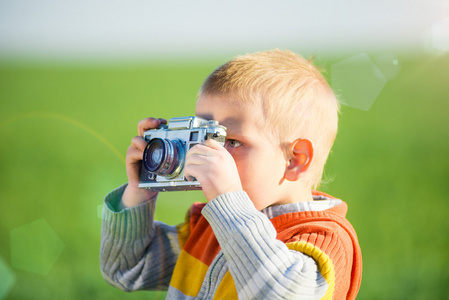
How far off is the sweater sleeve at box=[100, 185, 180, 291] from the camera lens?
0.31 metres

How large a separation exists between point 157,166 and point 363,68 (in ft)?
9.67

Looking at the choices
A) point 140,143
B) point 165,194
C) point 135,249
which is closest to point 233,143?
point 140,143

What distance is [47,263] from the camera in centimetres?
239

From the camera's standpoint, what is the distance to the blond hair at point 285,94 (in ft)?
3.60

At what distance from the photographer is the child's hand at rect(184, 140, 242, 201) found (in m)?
0.95

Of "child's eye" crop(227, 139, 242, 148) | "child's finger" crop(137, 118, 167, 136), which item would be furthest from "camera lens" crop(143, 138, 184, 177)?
"child's finger" crop(137, 118, 167, 136)

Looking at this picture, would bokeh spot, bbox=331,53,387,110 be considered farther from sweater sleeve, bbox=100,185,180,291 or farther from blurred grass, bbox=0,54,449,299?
sweater sleeve, bbox=100,185,180,291

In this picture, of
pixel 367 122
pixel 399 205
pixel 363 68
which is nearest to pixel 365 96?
pixel 367 122

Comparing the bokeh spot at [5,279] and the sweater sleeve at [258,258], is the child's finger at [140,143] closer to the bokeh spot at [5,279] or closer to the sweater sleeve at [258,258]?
the sweater sleeve at [258,258]

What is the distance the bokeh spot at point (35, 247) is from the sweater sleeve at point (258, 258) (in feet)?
5.64

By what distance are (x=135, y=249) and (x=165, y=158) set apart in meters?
0.45

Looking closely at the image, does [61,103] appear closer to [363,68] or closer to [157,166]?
[363,68]

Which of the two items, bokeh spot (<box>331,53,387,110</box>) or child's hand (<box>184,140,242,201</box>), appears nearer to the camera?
child's hand (<box>184,140,242,201</box>)

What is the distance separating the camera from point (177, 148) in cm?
105
